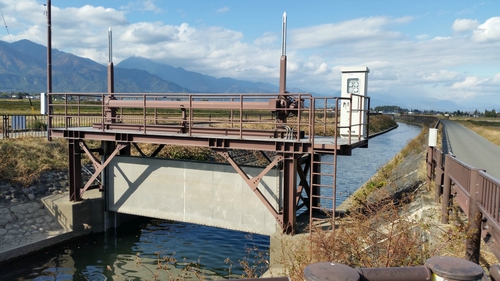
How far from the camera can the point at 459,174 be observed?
886 cm

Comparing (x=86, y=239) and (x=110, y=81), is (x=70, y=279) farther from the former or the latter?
(x=110, y=81)

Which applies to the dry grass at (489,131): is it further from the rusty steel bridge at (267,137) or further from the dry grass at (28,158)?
the dry grass at (28,158)

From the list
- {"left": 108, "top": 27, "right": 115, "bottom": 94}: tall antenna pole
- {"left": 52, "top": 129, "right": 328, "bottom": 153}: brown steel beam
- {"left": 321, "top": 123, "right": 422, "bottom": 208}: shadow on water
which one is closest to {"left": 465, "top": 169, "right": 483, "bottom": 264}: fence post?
{"left": 52, "top": 129, "right": 328, "bottom": 153}: brown steel beam

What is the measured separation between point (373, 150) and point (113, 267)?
37.7 m

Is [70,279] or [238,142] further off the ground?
[238,142]

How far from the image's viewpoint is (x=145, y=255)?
13438mm

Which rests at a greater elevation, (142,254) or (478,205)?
(478,205)

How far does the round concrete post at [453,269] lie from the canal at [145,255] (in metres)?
6.84

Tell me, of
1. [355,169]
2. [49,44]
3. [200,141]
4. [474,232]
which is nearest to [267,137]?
[200,141]

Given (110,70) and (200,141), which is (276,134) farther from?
(110,70)

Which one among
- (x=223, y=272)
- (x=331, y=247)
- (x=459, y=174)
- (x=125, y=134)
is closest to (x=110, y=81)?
(x=125, y=134)

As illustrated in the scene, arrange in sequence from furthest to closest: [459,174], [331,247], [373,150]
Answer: [373,150] < [459,174] < [331,247]

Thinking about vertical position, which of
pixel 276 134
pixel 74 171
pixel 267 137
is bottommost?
pixel 74 171

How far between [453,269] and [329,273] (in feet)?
3.55
